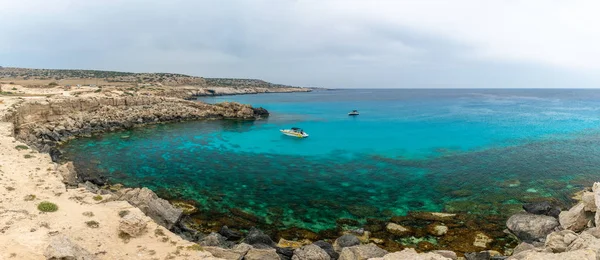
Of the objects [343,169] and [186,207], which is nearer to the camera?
[186,207]

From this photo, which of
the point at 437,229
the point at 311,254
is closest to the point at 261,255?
the point at 311,254

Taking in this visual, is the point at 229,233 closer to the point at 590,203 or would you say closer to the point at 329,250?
the point at 329,250

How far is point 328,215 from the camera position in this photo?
2327 centimetres

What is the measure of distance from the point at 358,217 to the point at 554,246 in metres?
11.6

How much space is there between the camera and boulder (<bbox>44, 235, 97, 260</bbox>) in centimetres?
1118

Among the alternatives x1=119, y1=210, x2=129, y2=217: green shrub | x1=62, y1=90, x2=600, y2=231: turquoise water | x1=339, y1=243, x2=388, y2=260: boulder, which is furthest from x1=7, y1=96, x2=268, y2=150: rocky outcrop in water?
x1=339, y1=243, x2=388, y2=260: boulder

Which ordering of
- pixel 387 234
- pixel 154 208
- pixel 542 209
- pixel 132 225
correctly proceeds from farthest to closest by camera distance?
pixel 542 209 < pixel 387 234 < pixel 154 208 < pixel 132 225

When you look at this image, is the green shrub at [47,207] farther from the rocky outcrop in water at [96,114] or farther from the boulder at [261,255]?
the rocky outcrop in water at [96,114]

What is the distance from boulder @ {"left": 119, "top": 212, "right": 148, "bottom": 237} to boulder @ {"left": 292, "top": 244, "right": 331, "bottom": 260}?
25.7 feet

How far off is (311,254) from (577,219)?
625 inches

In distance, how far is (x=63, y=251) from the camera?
11383 mm

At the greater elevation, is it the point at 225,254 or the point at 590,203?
the point at 590,203

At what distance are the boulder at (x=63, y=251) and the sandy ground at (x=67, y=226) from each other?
1425 mm

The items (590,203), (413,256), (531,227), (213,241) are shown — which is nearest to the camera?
(413,256)
